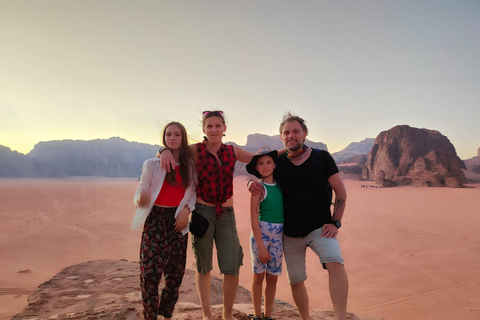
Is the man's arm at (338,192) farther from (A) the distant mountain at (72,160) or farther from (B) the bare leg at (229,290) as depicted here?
(A) the distant mountain at (72,160)

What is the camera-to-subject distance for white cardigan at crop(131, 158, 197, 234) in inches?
106

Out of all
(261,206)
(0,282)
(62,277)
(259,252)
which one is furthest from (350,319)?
(0,282)

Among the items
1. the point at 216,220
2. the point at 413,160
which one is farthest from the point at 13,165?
the point at 413,160

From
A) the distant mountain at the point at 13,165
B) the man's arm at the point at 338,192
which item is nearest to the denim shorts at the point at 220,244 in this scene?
the man's arm at the point at 338,192

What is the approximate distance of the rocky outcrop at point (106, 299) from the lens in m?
3.15

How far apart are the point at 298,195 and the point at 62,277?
14.4 ft

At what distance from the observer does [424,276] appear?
646cm

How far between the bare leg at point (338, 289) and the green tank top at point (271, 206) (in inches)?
26.3

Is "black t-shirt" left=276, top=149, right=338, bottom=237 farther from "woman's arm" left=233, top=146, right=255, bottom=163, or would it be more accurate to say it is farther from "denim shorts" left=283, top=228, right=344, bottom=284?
"woman's arm" left=233, top=146, right=255, bottom=163

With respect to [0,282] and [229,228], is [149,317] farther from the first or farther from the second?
[0,282]

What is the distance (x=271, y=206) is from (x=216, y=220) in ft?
1.96

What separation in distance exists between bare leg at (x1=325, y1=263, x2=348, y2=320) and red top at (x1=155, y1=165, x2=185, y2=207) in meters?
1.62

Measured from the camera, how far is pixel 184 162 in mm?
2801

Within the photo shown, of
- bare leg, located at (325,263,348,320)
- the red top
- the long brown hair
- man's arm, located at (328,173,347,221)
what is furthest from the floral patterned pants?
man's arm, located at (328,173,347,221)
